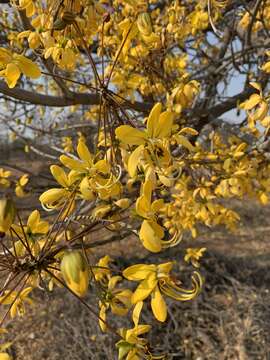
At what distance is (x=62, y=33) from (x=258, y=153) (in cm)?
99

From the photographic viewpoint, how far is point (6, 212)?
2.26 ft

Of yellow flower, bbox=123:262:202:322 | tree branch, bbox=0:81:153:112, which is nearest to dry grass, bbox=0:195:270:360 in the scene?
tree branch, bbox=0:81:153:112

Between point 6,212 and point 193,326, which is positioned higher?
point 6,212

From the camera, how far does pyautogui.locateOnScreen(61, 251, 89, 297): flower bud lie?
2.02 feet

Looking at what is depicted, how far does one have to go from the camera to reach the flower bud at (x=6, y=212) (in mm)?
687

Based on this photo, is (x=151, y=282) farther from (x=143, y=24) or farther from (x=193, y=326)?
(x=193, y=326)

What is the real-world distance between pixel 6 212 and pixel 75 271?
178 millimetres

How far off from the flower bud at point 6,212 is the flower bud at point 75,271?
0.15m

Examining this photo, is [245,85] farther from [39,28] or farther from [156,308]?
[156,308]

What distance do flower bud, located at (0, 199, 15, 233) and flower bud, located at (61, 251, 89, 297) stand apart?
15 centimetres

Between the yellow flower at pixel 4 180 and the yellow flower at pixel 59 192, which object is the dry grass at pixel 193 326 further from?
the yellow flower at pixel 59 192

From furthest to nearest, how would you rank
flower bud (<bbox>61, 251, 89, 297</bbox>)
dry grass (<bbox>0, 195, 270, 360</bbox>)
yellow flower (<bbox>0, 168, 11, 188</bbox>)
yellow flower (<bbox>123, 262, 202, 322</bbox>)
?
1. dry grass (<bbox>0, 195, 270, 360</bbox>)
2. yellow flower (<bbox>0, 168, 11, 188</bbox>)
3. yellow flower (<bbox>123, 262, 202, 322</bbox>)
4. flower bud (<bbox>61, 251, 89, 297</bbox>)

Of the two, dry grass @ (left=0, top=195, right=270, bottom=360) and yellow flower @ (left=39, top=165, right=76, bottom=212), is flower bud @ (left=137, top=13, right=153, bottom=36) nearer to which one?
yellow flower @ (left=39, top=165, right=76, bottom=212)

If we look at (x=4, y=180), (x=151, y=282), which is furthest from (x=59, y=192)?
(x=4, y=180)
